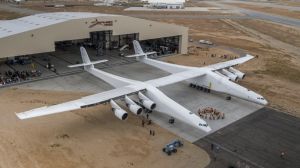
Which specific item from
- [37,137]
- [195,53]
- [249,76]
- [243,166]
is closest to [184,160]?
[243,166]

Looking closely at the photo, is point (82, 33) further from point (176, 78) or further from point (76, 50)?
point (176, 78)

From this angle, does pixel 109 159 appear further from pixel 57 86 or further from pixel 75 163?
pixel 57 86

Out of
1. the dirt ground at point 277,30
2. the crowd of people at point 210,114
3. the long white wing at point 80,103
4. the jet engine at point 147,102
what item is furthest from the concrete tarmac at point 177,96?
the dirt ground at point 277,30

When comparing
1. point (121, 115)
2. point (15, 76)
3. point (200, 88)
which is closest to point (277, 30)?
point (200, 88)

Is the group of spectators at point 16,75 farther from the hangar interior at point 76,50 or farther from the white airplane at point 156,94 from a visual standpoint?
the white airplane at point 156,94

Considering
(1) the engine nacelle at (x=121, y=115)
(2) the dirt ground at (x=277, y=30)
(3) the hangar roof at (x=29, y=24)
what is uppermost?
(3) the hangar roof at (x=29, y=24)

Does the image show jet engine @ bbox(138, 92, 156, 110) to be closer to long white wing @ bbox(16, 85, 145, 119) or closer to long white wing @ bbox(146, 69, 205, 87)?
long white wing @ bbox(16, 85, 145, 119)
